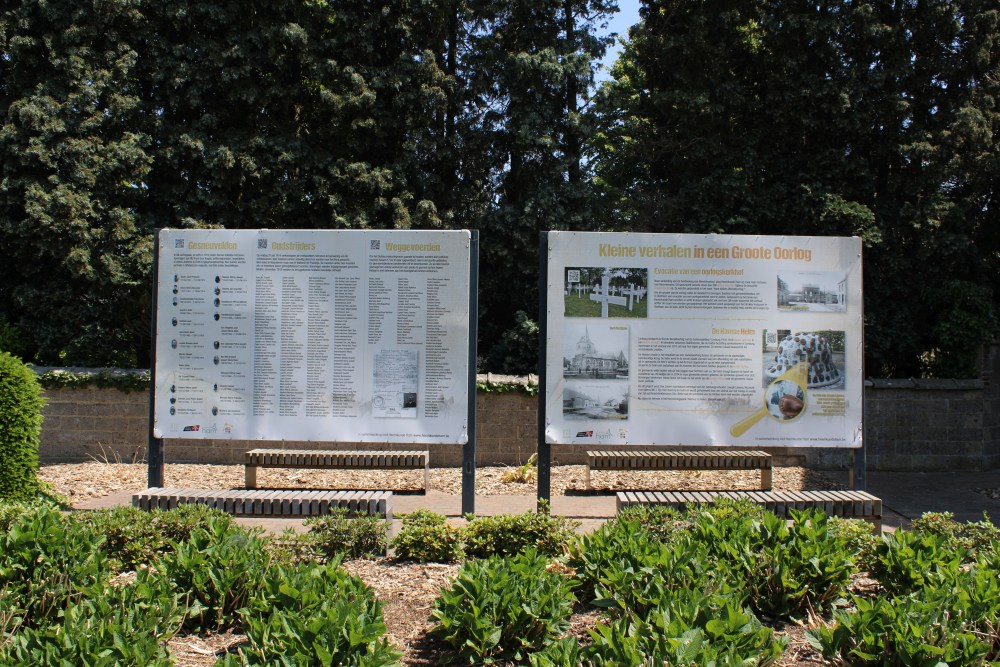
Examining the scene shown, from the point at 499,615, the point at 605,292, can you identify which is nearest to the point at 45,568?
the point at 499,615

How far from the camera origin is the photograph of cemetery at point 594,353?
6930mm

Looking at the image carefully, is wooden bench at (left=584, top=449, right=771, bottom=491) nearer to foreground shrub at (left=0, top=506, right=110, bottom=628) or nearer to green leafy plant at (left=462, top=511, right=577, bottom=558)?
green leafy plant at (left=462, top=511, right=577, bottom=558)

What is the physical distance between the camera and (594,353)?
22.7 ft

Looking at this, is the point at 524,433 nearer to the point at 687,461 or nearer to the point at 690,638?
the point at 687,461

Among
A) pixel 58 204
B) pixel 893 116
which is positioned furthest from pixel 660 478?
pixel 58 204

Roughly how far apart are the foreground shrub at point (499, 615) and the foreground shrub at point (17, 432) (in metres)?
4.88

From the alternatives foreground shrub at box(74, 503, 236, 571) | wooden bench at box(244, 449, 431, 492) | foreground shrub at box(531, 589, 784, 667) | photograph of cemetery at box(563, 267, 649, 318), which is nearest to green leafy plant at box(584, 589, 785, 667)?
foreground shrub at box(531, 589, 784, 667)

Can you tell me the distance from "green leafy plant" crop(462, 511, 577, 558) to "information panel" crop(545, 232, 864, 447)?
1.86 m

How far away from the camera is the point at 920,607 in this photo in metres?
3.31

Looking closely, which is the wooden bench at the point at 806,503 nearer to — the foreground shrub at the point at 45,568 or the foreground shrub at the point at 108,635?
the foreground shrub at the point at 108,635

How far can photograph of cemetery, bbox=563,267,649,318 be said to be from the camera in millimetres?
6938

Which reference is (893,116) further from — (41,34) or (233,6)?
(41,34)

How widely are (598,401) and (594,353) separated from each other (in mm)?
419

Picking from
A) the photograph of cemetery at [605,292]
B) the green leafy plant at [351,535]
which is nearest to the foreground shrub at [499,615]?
the green leafy plant at [351,535]
